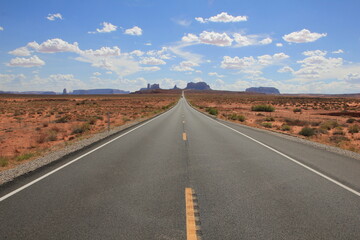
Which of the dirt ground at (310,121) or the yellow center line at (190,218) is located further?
the dirt ground at (310,121)

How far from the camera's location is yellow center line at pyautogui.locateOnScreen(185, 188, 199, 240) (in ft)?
12.3

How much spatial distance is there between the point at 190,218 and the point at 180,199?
2.86ft

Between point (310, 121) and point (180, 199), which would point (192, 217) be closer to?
point (180, 199)

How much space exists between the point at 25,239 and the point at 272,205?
3921 millimetres

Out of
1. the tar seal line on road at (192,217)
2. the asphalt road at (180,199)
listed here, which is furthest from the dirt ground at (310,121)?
the tar seal line on road at (192,217)

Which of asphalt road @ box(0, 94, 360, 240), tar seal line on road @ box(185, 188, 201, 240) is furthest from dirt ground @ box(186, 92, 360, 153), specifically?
tar seal line on road @ box(185, 188, 201, 240)

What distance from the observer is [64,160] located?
8.73 meters

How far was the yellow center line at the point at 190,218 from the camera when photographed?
3.75 metres

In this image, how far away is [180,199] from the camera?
515 cm

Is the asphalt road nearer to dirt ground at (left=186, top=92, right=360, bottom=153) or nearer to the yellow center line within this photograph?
the yellow center line

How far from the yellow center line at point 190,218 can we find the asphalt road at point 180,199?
84 mm

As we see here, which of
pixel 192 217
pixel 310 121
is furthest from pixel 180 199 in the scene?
pixel 310 121

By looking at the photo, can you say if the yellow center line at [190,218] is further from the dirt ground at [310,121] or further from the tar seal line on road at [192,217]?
the dirt ground at [310,121]

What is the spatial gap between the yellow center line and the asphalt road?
0.08m
